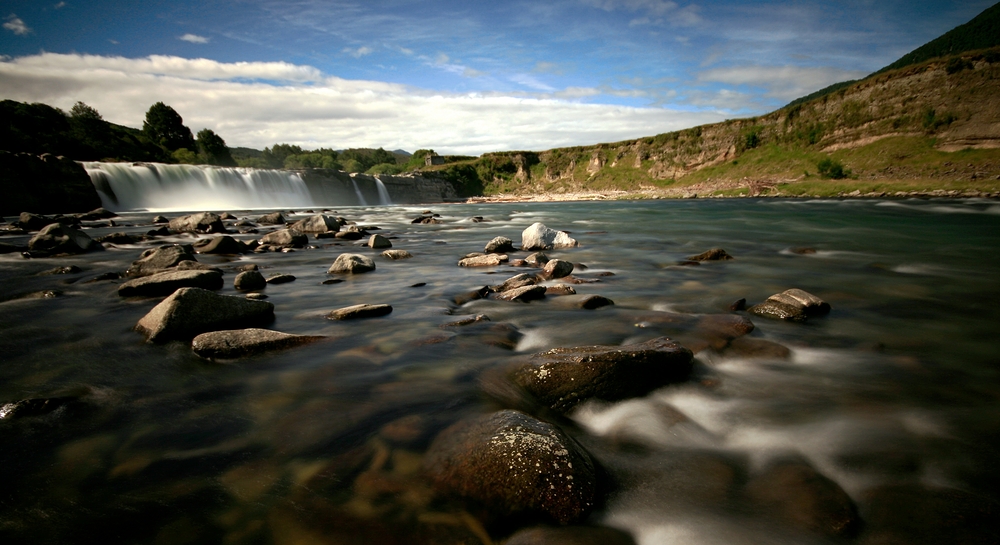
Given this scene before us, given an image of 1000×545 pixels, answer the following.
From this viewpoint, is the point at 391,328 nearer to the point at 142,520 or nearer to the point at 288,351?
the point at 288,351

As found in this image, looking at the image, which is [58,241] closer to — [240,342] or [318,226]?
[318,226]

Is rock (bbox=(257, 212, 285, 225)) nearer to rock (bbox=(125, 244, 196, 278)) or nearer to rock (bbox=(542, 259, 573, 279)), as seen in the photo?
rock (bbox=(125, 244, 196, 278))

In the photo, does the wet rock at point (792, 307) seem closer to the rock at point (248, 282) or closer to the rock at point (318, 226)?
the rock at point (248, 282)

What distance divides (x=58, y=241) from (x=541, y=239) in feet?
50.6

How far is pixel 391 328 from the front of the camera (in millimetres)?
5914

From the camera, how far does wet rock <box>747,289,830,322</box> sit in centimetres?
619

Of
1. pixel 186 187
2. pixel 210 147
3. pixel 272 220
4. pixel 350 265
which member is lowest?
pixel 272 220

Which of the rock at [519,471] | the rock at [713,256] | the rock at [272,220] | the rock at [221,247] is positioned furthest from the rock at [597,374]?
the rock at [272,220]

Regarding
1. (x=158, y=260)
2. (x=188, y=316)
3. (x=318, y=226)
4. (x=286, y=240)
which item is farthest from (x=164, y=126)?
(x=188, y=316)

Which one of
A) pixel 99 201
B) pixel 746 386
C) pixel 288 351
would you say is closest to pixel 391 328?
pixel 288 351

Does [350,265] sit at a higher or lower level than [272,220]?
higher

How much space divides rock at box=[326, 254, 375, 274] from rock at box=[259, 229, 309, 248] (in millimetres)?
5701

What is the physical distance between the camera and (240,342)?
4.92 metres

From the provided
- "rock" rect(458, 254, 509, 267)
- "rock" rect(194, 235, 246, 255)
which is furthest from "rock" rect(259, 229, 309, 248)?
"rock" rect(458, 254, 509, 267)
